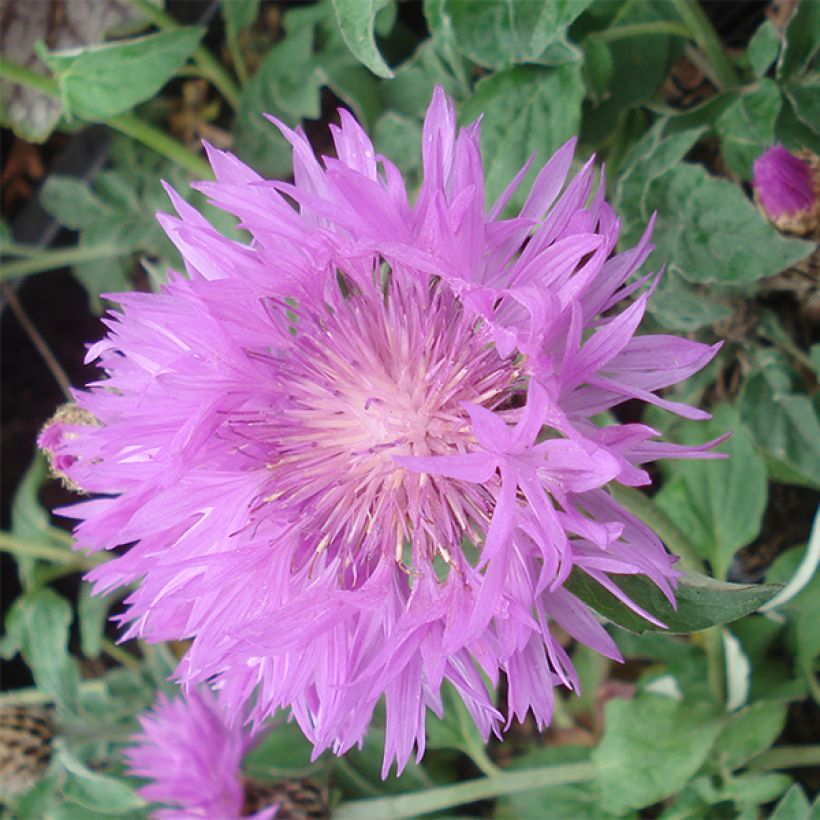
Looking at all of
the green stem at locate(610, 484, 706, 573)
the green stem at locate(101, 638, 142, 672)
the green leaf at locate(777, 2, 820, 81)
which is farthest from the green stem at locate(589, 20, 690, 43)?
the green stem at locate(101, 638, 142, 672)

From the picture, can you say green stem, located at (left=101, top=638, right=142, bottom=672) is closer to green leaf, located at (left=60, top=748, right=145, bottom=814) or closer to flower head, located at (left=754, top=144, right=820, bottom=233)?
green leaf, located at (left=60, top=748, right=145, bottom=814)

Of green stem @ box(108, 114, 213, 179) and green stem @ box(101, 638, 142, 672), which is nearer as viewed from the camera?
green stem @ box(108, 114, 213, 179)

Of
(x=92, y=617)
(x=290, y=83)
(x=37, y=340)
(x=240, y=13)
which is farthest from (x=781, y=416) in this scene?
(x=37, y=340)

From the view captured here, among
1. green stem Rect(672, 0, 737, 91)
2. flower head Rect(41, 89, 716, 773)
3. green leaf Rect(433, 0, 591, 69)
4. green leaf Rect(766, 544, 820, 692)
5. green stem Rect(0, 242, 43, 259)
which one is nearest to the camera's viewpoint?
flower head Rect(41, 89, 716, 773)

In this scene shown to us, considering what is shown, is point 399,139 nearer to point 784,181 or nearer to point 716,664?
point 784,181

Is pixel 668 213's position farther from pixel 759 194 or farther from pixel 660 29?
pixel 660 29

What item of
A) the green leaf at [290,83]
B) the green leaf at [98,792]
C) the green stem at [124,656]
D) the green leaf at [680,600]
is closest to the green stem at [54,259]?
the green leaf at [290,83]

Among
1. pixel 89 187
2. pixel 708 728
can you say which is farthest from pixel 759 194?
pixel 89 187
